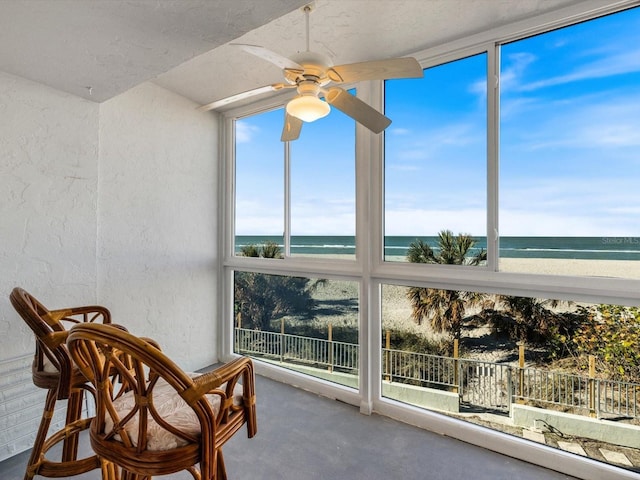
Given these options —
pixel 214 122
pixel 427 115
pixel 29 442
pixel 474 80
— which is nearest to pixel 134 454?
pixel 29 442

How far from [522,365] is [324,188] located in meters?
1.87

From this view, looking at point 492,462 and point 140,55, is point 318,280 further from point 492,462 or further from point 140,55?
point 140,55

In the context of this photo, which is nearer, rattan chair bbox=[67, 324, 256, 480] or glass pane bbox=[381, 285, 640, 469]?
rattan chair bbox=[67, 324, 256, 480]

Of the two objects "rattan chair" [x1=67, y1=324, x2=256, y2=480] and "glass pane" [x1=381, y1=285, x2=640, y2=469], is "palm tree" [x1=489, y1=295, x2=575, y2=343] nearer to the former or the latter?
"glass pane" [x1=381, y1=285, x2=640, y2=469]

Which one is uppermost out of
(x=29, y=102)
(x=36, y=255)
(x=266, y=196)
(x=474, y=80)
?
(x=474, y=80)

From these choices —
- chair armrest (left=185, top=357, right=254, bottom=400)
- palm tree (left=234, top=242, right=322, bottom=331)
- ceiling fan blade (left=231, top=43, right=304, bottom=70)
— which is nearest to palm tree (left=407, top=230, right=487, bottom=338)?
palm tree (left=234, top=242, right=322, bottom=331)

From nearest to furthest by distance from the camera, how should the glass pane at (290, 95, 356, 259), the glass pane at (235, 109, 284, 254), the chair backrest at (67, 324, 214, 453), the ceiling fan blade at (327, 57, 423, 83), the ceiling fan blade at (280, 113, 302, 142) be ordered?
the chair backrest at (67, 324, 214, 453)
the ceiling fan blade at (327, 57, 423, 83)
the ceiling fan blade at (280, 113, 302, 142)
the glass pane at (290, 95, 356, 259)
the glass pane at (235, 109, 284, 254)

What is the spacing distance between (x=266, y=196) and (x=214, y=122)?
96 cm

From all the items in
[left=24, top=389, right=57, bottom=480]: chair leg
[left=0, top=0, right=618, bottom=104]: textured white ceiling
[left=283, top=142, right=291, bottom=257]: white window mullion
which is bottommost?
[left=24, top=389, right=57, bottom=480]: chair leg

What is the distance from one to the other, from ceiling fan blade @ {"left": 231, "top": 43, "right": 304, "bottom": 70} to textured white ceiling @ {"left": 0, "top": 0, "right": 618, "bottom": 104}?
0.24 feet

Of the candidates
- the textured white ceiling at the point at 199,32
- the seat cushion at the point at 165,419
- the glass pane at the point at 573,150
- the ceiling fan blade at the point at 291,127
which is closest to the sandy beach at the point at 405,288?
the glass pane at the point at 573,150

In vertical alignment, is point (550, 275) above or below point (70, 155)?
below

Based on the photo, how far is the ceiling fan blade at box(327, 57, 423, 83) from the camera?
58.8 inches

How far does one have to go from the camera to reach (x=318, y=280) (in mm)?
2967
